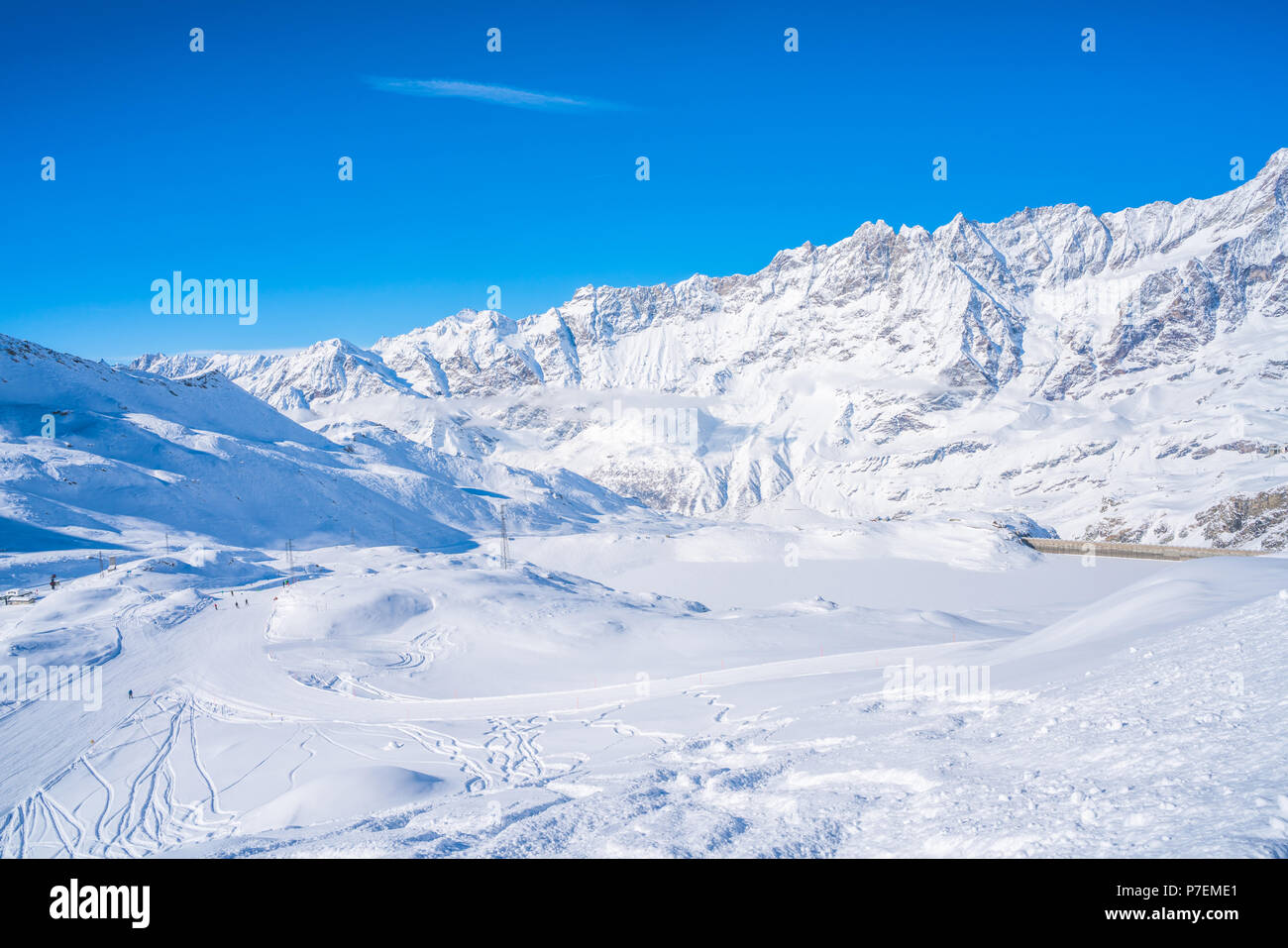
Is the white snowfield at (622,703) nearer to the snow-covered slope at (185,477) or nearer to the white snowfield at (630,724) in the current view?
the white snowfield at (630,724)

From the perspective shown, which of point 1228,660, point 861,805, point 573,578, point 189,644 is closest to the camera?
point 861,805

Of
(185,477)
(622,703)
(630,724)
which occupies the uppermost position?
(185,477)

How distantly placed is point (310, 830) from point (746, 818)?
8977 millimetres

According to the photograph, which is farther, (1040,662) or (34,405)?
(34,405)

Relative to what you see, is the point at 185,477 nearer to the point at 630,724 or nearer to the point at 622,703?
the point at 622,703

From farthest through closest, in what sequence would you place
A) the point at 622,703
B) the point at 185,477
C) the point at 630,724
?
1. the point at 185,477
2. the point at 622,703
3. the point at 630,724

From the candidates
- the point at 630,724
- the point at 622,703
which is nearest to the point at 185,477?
the point at 622,703

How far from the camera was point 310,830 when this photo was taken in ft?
47.4

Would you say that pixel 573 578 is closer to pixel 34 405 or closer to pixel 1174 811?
pixel 1174 811

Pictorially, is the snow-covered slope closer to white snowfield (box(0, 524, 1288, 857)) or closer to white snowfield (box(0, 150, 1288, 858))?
white snowfield (box(0, 150, 1288, 858))

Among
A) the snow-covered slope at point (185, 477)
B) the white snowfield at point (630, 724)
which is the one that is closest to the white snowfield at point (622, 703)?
the white snowfield at point (630, 724)

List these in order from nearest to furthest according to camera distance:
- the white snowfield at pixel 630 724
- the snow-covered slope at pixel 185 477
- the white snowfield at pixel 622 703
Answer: the white snowfield at pixel 630 724
the white snowfield at pixel 622 703
the snow-covered slope at pixel 185 477
